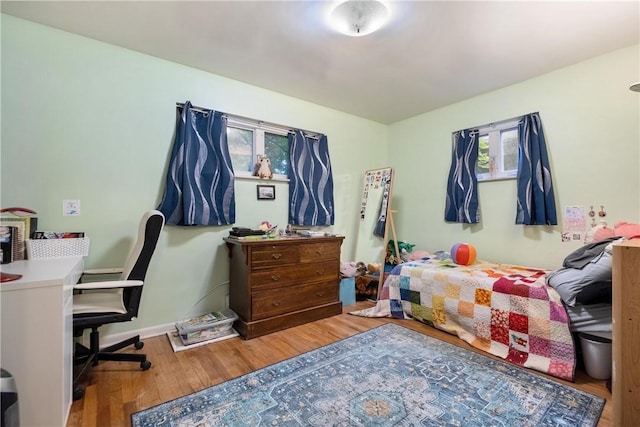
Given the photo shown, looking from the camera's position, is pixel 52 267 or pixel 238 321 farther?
pixel 238 321

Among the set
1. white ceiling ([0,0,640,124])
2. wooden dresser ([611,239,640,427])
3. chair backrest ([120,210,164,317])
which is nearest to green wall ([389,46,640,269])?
white ceiling ([0,0,640,124])

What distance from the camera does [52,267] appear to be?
1.59 m

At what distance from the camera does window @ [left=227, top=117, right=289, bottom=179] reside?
302 centimetres

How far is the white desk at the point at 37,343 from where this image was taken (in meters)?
1.25

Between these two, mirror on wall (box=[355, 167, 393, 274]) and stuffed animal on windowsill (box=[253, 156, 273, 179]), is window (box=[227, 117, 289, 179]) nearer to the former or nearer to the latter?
stuffed animal on windowsill (box=[253, 156, 273, 179])

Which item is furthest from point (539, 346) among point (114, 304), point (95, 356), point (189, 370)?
point (95, 356)

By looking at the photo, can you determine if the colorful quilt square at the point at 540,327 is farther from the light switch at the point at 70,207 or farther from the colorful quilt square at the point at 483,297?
the light switch at the point at 70,207

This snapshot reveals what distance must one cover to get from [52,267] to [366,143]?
364 cm

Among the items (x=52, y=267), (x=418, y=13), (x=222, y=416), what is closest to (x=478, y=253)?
(x=418, y=13)

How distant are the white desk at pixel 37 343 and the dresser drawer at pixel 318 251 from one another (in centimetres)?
181

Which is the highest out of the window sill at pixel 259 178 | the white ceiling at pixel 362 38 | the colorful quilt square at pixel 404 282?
the white ceiling at pixel 362 38

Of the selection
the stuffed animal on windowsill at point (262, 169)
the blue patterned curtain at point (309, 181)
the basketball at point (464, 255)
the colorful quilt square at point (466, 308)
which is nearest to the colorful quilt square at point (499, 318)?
the colorful quilt square at point (466, 308)

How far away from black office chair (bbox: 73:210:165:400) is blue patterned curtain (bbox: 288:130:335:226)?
5.51ft

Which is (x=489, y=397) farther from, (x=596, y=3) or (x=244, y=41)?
(x=244, y=41)
